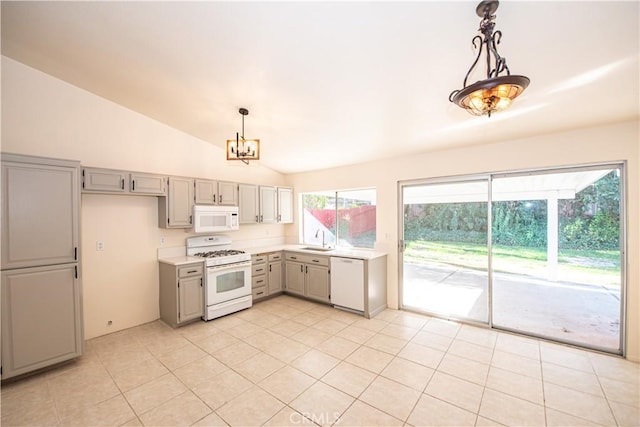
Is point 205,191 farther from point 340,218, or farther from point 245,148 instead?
point 340,218

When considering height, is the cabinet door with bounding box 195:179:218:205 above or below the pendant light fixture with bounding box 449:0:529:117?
below

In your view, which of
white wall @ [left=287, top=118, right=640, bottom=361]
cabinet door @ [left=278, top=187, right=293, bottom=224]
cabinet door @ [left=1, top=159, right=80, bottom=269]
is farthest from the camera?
cabinet door @ [left=278, top=187, right=293, bottom=224]

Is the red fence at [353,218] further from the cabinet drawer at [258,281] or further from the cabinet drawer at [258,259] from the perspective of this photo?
the cabinet drawer at [258,281]

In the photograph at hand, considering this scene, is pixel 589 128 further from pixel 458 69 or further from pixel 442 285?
pixel 442 285

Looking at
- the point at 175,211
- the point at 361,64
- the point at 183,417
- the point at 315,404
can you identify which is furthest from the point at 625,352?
the point at 175,211

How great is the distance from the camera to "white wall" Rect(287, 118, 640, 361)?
106 inches

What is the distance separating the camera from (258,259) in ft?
15.0

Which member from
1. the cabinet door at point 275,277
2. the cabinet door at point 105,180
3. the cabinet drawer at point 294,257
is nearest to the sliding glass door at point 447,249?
the cabinet drawer at point 294,257

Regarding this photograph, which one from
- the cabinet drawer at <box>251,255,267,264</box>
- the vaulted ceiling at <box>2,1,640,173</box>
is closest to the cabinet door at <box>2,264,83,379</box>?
the vaulted ceiling at <box>2,1,640,173</box>

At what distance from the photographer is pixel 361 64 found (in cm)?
220

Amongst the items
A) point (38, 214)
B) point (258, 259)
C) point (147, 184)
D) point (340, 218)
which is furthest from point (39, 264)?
point (340, 218)

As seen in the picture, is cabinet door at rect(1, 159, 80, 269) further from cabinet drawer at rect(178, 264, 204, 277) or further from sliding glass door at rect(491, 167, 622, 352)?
→ sliding glass door at rect(491, 167, 622, 352)

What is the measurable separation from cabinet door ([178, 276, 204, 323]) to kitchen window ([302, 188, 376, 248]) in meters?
2.37

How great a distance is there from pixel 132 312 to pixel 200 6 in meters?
3.75
